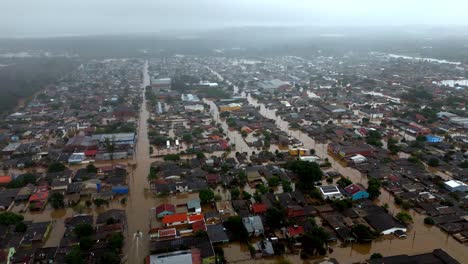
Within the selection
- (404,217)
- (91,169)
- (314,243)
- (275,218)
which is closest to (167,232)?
(275,218)

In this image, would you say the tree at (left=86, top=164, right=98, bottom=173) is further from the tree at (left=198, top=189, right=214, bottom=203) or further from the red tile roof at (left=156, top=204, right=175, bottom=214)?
the tree at (left=198, top=189, right=214, bottom=203)

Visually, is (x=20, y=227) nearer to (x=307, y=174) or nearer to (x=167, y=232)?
(x=167, y=232)

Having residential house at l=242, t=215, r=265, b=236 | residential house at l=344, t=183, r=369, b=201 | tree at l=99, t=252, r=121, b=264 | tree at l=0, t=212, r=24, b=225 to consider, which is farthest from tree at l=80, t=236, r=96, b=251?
residential house at l=344, t=183, r=369, b=201

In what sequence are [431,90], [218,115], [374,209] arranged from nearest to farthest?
[374,209]
[218,115]
[431,90]

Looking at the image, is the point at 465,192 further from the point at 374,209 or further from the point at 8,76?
the point at 8,76

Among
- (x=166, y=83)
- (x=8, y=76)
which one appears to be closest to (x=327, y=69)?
(x=166, y=83)

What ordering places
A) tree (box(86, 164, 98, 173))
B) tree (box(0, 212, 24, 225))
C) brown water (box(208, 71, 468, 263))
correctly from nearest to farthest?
brown water (box(208, 71, 468, 263)) < tree (box(0, 212, 24, 225)) < tree (box(86, 164, 98, 173))

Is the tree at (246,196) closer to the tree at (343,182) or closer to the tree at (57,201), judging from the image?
the tree at (343,182)
